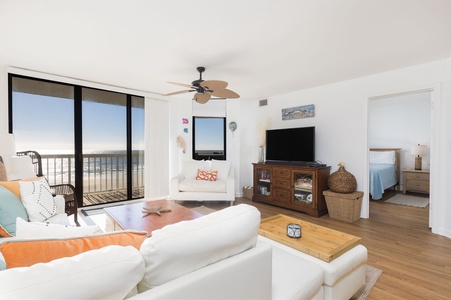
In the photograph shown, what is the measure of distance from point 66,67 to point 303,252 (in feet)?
12.7

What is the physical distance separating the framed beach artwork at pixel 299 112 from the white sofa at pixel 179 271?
3590mm

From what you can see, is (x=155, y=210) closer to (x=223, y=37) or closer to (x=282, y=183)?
(x=223, y=37)

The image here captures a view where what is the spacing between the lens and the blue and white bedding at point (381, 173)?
4559 millimetres

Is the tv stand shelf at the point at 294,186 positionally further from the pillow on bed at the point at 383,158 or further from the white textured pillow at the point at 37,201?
the white textured pillow at the point at 37,201

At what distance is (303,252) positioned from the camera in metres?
1.61

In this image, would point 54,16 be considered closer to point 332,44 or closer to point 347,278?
point 332,44

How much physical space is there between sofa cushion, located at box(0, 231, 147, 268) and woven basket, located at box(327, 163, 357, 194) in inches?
139

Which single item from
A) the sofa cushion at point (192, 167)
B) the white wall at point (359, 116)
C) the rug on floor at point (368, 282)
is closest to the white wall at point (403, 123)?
the white wall at point (359, 116)

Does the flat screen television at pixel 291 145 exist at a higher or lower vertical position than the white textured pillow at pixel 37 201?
higher

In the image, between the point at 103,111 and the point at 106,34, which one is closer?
the point at 106,34

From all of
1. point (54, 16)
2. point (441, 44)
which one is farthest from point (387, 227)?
point (54, 16)

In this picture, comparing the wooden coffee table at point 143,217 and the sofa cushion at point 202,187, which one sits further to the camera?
the sofa cushion at point 202,187

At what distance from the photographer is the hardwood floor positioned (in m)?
1.80

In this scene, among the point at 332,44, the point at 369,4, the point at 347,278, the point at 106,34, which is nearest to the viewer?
the point at 347,278
